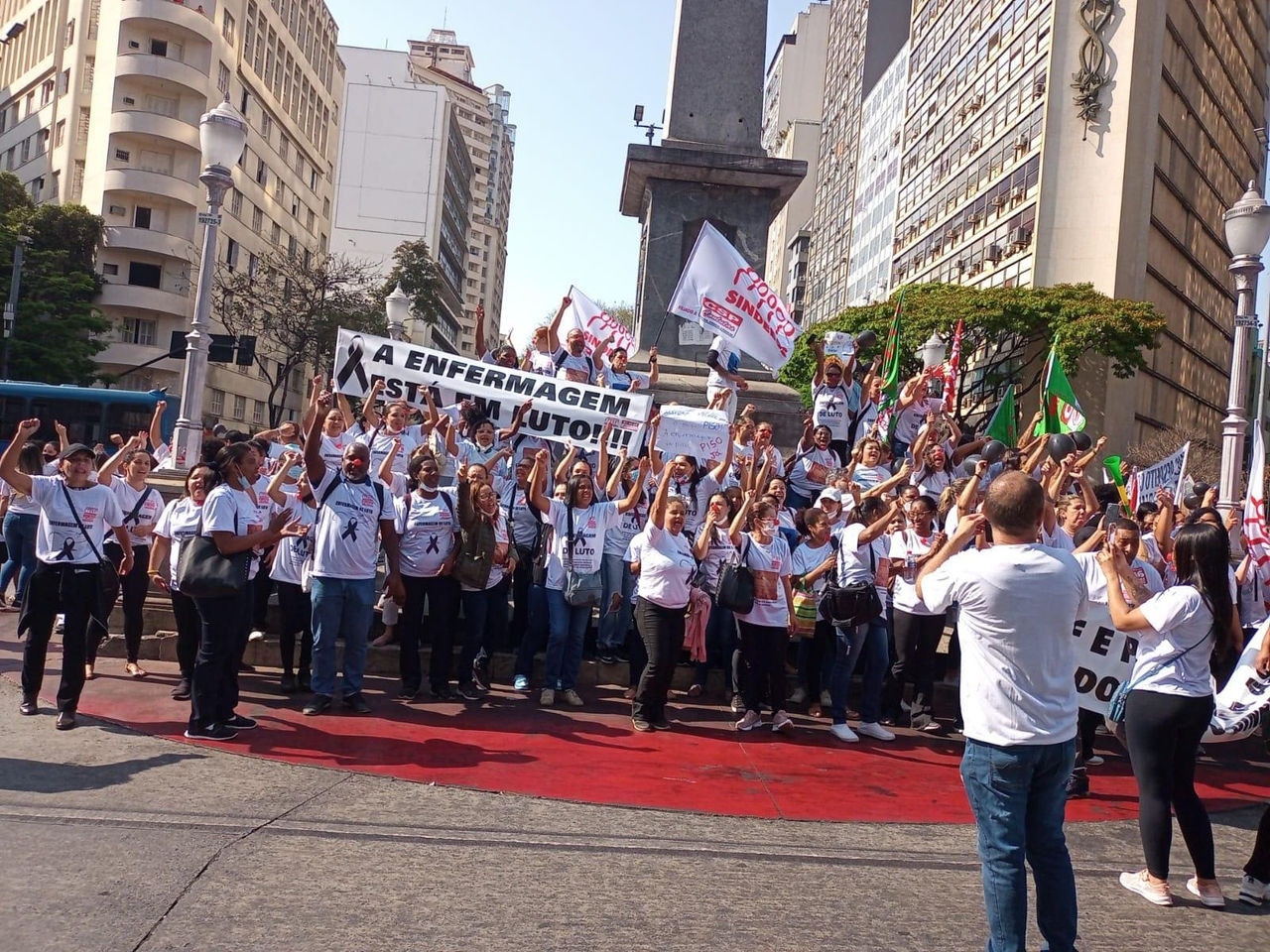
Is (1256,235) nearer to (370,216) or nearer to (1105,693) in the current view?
(1105,693)

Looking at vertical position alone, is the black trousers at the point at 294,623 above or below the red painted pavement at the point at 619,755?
above

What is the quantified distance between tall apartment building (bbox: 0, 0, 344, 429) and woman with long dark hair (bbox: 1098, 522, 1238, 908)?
44.0 metres

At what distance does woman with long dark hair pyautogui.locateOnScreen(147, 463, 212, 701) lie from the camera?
7480mm

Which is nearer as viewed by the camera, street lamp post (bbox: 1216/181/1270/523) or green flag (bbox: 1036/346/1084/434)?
street lamp post (bbox: 1216/181/1270/523)

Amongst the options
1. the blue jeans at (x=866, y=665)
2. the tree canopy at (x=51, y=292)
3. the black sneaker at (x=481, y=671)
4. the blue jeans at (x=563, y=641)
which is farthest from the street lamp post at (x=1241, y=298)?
the tree canopy at (x=51, y=292)

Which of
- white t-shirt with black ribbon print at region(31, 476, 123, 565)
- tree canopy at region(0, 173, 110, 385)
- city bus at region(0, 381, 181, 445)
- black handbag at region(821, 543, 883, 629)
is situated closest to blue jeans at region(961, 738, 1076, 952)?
black handbag at region(821, 543, 883, 629)

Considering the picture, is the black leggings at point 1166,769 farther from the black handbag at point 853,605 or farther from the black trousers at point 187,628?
the black trousers at point 187,628

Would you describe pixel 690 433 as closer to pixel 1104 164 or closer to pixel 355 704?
pixel 355 704

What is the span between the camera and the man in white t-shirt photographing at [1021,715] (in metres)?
3.77

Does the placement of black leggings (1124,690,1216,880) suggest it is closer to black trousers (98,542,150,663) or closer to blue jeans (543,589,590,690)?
blue jeans (543,589,590,690)

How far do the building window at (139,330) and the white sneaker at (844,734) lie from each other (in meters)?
46.1

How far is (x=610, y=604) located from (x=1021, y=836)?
581 centimetres

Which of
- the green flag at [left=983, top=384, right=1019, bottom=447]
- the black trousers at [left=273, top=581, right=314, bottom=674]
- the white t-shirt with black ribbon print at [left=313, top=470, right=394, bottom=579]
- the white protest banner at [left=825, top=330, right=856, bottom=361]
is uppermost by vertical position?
the white protest banner at [left=825, top=330, right=856, bottom=361]

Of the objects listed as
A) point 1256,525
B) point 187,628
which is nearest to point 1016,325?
point 1256,525
